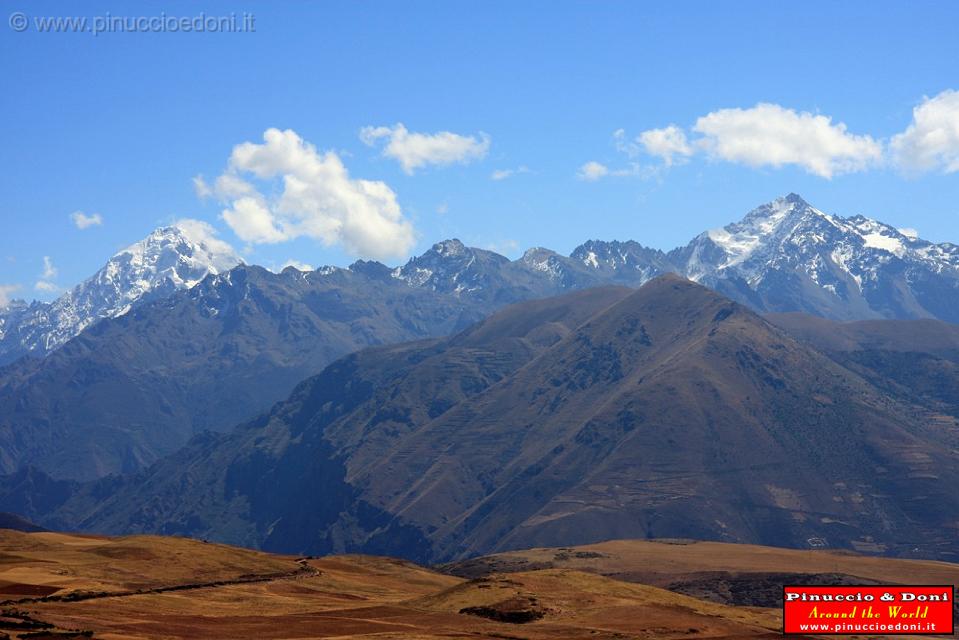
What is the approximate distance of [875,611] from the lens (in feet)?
→ 436

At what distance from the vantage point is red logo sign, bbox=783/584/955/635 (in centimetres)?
12550

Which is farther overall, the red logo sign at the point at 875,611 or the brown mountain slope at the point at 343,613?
the brown mountain slope at the point at 343,613

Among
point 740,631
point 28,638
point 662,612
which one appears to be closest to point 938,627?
point 740,631

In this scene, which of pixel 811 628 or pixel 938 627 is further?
pixel 811 628

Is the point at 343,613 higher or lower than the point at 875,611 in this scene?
lower

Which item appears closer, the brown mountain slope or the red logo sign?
the red logo sign

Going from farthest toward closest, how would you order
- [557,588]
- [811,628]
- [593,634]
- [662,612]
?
[557,588], [662,612], [593,634], [811,628]

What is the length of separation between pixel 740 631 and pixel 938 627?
47435 millimetres

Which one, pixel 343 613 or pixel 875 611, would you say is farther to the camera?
pixel 343 613

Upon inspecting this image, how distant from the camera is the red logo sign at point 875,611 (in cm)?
12550

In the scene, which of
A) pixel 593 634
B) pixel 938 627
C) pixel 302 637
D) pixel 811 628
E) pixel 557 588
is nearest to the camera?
pixel 938 627

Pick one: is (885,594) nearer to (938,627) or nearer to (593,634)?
(938,627)

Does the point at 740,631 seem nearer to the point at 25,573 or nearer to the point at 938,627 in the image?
the point at 938,627

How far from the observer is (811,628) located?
137375 mm
